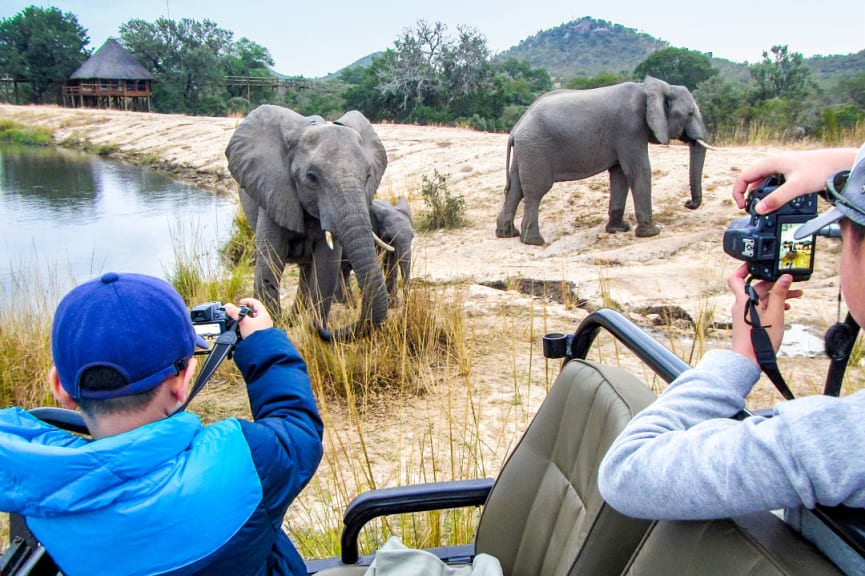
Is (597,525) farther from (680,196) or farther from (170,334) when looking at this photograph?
(680,196)

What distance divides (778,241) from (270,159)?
4854mm

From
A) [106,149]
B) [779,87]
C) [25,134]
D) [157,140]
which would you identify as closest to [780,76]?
[779,87]

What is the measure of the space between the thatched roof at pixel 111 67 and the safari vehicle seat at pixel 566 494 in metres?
47.0

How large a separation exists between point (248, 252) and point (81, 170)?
13949mm

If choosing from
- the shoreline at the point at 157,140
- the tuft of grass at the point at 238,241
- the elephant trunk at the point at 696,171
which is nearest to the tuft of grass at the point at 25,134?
the shoreline at the point at 157,140

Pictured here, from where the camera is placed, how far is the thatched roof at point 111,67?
44.4 metres

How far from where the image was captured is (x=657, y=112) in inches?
391

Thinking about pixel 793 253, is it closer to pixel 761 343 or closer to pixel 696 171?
pixel 761 343

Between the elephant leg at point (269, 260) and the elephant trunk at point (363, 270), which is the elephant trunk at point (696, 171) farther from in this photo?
the elephant trunk at point (363, 270)

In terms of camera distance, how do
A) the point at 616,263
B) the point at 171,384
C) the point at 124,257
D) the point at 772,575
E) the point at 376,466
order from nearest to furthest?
1. the point at 772,575
2. the point at 171,384
3. the point at 376,466
4. the point at 616,263
5. the point at 124,257

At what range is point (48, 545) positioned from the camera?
4.33 ft

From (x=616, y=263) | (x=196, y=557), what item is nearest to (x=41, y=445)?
(x=196, y=557)

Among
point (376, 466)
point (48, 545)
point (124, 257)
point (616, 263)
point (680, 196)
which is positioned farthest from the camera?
point (680, 196)

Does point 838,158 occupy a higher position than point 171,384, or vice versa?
point 838,158
